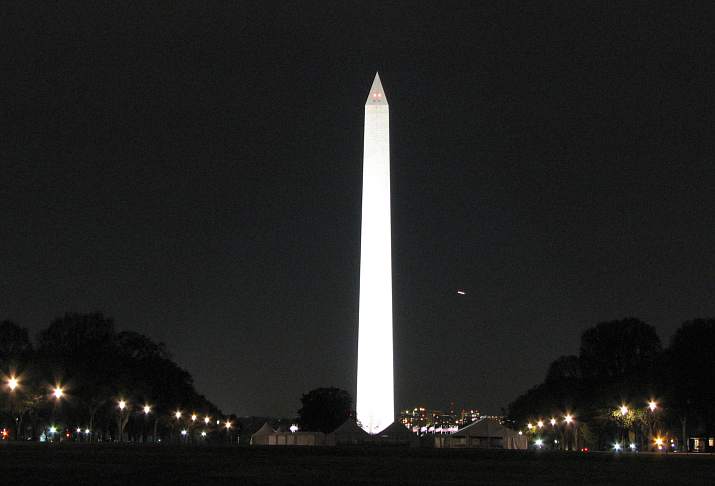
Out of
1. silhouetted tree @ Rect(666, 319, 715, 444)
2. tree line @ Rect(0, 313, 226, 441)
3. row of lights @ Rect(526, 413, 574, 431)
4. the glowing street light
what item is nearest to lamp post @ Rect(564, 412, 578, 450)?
row of lights @ Rect(526, 413, 574, 431)

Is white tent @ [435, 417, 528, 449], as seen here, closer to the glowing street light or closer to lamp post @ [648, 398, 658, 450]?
lamp post @ [648, 398, 658, 450]

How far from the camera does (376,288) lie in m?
88.0

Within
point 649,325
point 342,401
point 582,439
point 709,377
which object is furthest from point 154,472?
point 342,401

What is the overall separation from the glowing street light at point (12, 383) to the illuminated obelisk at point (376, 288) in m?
29.1

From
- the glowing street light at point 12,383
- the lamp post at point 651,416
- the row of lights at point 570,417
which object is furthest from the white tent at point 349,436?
the glowing street light at point 12,383

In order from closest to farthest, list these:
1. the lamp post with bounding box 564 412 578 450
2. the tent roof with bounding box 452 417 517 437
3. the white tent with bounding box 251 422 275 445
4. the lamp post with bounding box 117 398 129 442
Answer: the tent roof with bounding box 452 417 517 437 → the lamp post with bounding box 117 398 129 442 → the white tent with bounding box 251 422 275 445 → the lamp post with bounding box 564 412 578 450

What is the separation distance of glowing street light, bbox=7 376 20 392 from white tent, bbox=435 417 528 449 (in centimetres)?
3197

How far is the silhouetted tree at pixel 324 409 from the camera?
130 m

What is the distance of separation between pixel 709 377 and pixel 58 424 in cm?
4949

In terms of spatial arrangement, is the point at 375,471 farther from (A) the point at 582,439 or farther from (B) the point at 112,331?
(A) the point at 582,439

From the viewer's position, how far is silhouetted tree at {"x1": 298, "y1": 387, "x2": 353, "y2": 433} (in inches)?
5098

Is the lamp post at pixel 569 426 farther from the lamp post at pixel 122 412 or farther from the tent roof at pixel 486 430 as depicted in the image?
the lamp post at pixel 122 412

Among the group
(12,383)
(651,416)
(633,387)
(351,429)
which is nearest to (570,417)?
(633,387)

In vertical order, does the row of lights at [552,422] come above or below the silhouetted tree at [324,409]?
below
